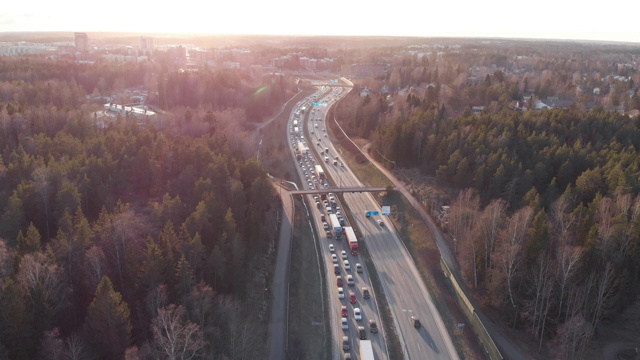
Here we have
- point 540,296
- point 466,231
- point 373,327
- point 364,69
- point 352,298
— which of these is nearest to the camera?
point 540,296

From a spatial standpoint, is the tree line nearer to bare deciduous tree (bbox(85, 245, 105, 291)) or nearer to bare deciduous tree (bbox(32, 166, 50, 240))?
bare deciduous tree (bbox(85, 245, 105, 291))

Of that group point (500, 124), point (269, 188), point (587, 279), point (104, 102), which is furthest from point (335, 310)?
point (104, 102)

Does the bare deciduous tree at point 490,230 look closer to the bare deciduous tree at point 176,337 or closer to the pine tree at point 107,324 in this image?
the bare deciduous tree at point 176,337

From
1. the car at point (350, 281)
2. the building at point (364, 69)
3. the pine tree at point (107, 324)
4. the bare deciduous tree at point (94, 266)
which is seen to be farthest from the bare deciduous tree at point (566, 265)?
the building at point (364, 69)

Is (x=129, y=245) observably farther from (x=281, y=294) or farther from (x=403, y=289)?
(x=403, y=289)

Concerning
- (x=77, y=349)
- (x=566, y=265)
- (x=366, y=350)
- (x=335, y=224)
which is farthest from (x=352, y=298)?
(x=77, y=349)

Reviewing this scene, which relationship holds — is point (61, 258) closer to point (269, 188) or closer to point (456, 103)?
point (269, 188)
